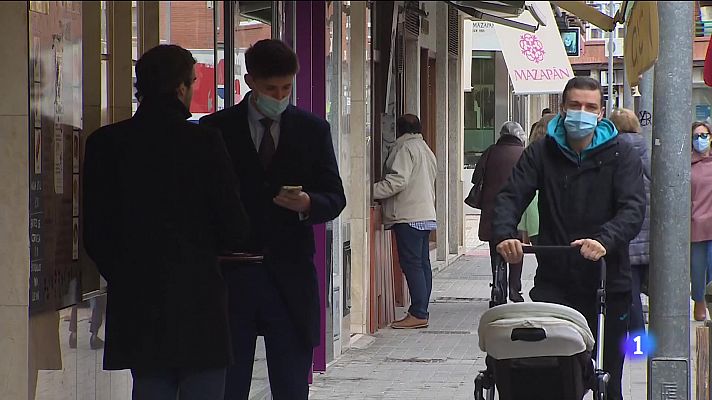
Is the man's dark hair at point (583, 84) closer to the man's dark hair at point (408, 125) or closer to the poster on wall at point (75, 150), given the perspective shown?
the poster on wall at point (75, 150)

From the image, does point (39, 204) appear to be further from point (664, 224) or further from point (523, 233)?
point (523, 233)

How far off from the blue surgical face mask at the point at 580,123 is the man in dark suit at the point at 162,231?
70.9 inches

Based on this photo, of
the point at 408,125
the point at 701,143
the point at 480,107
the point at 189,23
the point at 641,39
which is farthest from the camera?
the point at 480,107

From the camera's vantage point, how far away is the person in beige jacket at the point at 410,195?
40.1 feet

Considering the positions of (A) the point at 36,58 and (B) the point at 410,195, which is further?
(B) the point at 410,195

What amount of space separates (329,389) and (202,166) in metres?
4.98

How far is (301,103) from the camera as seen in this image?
31.5 feet

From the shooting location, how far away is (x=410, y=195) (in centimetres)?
1226

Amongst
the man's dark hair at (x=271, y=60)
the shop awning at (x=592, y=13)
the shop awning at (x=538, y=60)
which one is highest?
the shop awning at (x=538, y=60)

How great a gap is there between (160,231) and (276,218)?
0.77 metres

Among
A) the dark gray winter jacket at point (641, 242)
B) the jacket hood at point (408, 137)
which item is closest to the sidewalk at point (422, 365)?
the dark gray winter jacket at point (641, 242)

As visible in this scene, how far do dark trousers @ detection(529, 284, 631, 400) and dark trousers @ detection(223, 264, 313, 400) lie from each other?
121 cm

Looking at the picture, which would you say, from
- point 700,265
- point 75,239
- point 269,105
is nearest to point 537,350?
point 269,105

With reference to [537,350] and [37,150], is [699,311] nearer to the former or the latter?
[537,350]
